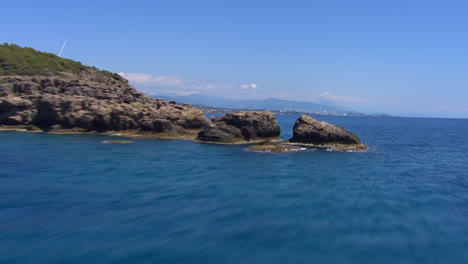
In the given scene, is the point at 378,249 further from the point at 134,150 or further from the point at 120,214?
the point at 134,150

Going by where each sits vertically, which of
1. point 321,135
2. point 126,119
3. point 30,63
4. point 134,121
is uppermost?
point 30,63

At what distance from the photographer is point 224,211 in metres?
16.1

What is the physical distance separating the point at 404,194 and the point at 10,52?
312 feet

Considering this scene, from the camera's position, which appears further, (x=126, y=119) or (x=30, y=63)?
(x=30, y=63)

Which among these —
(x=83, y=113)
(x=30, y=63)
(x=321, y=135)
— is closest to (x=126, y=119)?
(x=83, y=113)

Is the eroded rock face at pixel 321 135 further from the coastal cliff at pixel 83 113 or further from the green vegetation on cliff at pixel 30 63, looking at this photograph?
the green vegetation on cliff at pixel 30 63

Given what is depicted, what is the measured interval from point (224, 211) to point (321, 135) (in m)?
27.5

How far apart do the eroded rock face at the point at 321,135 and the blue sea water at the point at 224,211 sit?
10.9 meters

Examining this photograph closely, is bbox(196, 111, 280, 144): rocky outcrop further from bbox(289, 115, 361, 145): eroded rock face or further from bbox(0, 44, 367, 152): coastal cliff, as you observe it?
bbox(289, 115, 361, 145): eroded rock face

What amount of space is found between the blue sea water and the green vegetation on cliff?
165ft

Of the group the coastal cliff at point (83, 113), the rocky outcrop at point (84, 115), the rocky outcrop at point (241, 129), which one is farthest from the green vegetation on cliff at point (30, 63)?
the rocky outcrop at point (241, 129)

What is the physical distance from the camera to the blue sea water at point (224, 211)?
1196cm

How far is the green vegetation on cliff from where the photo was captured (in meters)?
71.0

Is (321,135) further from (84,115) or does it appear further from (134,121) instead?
(84,115)
